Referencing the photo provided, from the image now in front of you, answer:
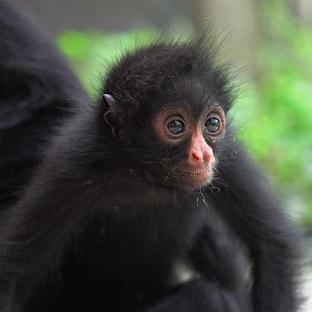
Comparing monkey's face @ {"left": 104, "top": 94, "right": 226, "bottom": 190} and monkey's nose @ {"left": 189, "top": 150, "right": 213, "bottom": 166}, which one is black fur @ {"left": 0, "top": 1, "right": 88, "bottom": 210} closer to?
monkey's face @ {"left": 104, "top": 94, "right": 226, "bottom": 190}

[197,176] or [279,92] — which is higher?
[279,92]

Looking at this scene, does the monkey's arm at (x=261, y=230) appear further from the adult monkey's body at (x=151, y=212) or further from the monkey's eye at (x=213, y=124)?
the monkey's eye at (x=213, y=124)

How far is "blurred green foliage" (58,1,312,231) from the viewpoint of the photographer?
5938 millimetres

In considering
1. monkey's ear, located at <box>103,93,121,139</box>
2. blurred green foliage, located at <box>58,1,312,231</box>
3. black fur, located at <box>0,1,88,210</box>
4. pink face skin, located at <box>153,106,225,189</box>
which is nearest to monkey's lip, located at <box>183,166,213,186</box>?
pink face skin, located at <box>153,106,225,189</box>

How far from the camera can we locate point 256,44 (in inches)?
283

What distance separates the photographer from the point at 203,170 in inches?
134

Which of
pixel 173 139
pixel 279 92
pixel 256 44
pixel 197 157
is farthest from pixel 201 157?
pixel 256 44

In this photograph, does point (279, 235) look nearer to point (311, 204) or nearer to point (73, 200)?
point (73, 200)

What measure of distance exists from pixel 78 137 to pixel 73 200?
245mm

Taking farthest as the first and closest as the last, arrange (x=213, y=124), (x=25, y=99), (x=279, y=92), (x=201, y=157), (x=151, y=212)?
(x=279, y=92), (x=25, y=99), (x=151, y=212), (x=213, y=124), (x=201, y=157)

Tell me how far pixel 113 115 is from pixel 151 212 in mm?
478

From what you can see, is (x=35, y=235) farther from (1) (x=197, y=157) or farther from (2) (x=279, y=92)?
(2) (x=279, y=92)

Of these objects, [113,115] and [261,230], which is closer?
[113,115]

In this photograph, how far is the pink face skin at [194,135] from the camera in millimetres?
3404
